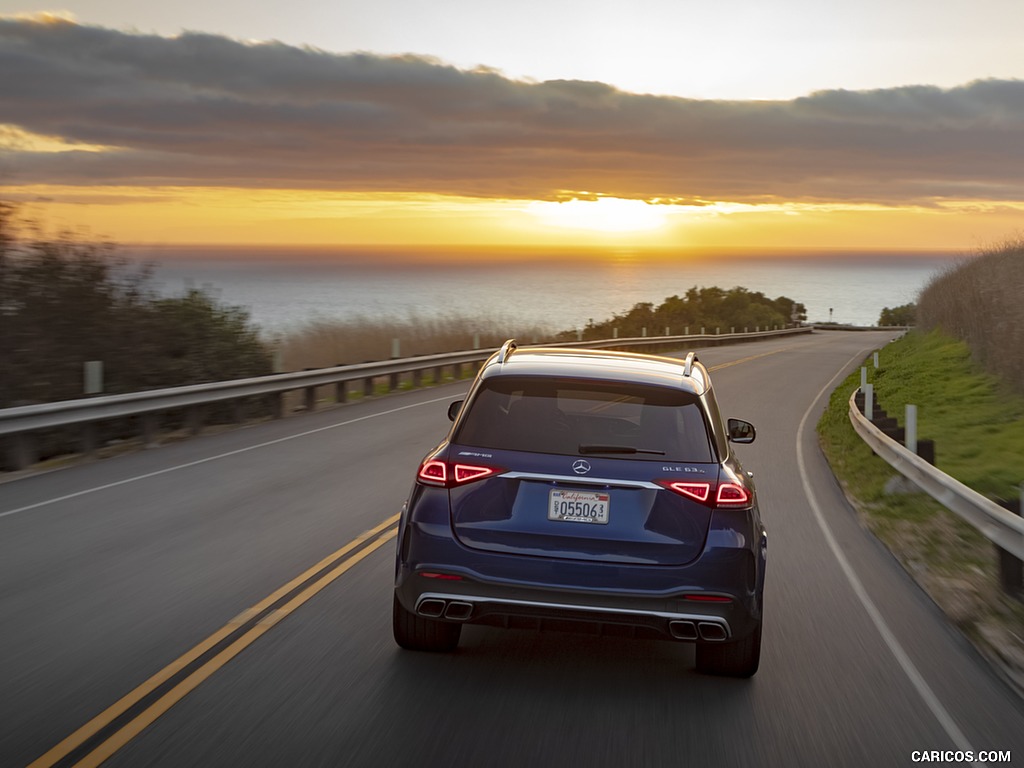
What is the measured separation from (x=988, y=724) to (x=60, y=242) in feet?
48.4

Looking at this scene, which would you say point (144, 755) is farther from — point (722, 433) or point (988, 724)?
point (988, 724)

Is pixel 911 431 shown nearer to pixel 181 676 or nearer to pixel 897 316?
pixel 181 676

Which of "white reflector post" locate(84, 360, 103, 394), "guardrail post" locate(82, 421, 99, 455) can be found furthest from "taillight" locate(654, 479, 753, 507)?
"white reflector post" locate(84, 360, 103, 394)

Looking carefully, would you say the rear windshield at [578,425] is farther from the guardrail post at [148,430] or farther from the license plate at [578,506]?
the guardrail post at [148,430]

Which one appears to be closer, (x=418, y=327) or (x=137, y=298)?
(x=137, y=298)

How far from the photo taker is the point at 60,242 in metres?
16.4

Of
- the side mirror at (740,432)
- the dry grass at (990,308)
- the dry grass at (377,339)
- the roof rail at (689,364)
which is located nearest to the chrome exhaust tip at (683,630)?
the roof rail at (689,364)

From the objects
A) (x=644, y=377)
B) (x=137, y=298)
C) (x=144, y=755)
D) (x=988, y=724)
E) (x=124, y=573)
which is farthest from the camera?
(x=137, y=298)

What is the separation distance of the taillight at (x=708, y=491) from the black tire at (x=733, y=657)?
71 cm

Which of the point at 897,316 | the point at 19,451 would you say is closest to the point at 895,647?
the point at 19,451

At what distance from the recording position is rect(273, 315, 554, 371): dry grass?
30205mm

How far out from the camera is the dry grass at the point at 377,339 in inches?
1189

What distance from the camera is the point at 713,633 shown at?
18.2ft

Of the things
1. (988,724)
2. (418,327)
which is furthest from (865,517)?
(418,327)
